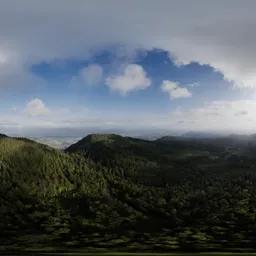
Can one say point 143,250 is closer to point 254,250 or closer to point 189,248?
point 189,248

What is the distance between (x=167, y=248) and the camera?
19912 centimetres

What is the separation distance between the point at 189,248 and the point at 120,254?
1847 inches

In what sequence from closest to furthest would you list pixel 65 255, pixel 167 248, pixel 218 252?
pixel 65 255 < pixel 218 252 < pixel 167 248

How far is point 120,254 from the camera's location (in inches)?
6890

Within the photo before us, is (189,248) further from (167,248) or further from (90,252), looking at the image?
(90,252)

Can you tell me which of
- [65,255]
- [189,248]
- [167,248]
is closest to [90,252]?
[65,255]

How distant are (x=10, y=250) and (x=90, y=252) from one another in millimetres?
45572

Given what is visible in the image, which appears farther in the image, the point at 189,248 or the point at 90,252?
the point at 189,248

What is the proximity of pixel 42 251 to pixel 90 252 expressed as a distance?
85.1ft

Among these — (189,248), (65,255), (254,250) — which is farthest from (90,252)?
(254,250)

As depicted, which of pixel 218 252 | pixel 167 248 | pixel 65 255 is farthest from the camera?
pixel 167 248

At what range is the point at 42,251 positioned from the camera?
18625 cm

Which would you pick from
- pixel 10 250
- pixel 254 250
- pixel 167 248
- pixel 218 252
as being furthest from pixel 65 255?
pixel 254 250

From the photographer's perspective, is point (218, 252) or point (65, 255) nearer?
point (65, 255)
